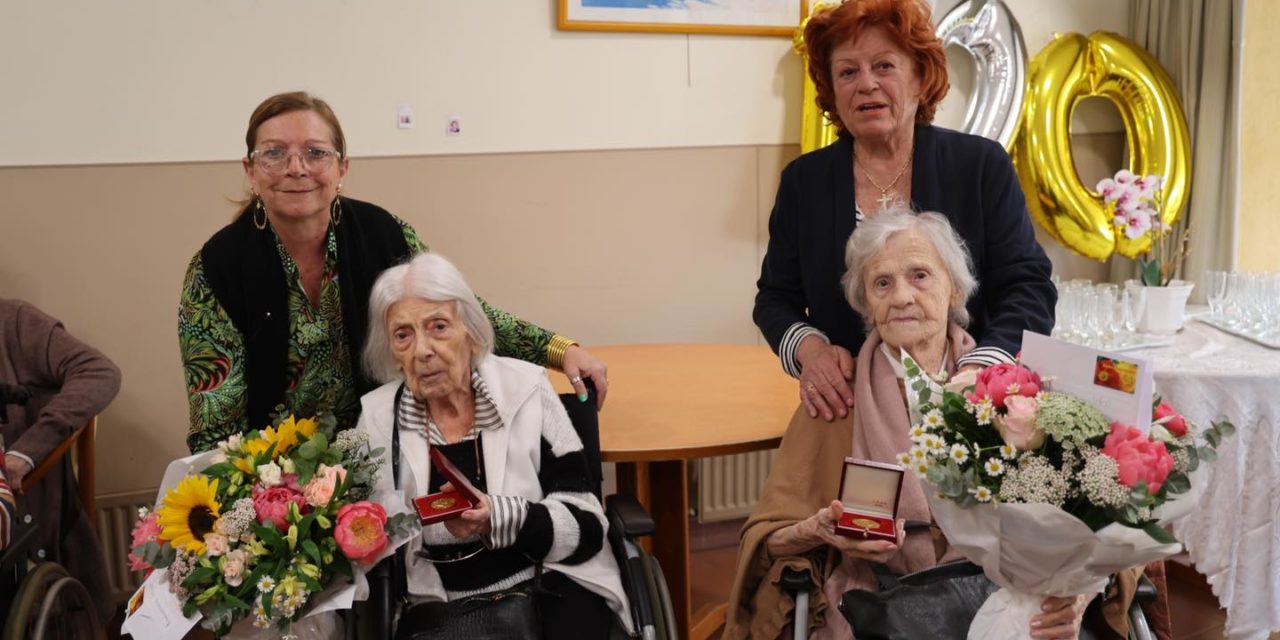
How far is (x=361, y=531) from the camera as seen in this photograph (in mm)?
1754

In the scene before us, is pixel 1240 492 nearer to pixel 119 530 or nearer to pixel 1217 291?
pixel 1217 291

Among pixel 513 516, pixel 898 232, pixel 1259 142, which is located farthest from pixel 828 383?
pixel 1259 142

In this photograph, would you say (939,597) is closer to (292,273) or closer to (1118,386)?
(1118,386)

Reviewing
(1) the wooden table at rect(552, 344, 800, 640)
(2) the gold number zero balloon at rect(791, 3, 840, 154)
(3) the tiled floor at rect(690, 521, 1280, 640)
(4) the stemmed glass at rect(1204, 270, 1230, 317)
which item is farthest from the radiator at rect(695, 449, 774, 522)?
(4) the stemmed glass at rect(1204, 270, 1230, 317)

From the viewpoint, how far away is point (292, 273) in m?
2.23

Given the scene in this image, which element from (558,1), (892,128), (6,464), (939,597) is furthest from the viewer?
(558,1)

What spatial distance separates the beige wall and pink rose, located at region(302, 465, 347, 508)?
12.5ft

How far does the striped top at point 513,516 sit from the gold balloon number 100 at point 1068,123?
2540 millimetres

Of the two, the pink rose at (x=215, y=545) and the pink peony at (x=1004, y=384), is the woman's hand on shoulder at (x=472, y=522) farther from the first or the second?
the pink peony at (x=1004, y=384)

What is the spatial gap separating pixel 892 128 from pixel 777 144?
179 centimetres

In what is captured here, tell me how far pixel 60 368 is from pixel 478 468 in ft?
4.52

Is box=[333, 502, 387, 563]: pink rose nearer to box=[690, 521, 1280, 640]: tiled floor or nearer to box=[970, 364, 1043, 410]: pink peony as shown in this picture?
box=[970, 364, 1043, 410]: pink peony

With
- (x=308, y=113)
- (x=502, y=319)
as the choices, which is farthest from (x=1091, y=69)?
(x=308, y=113)

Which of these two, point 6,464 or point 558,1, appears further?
point 558,1
